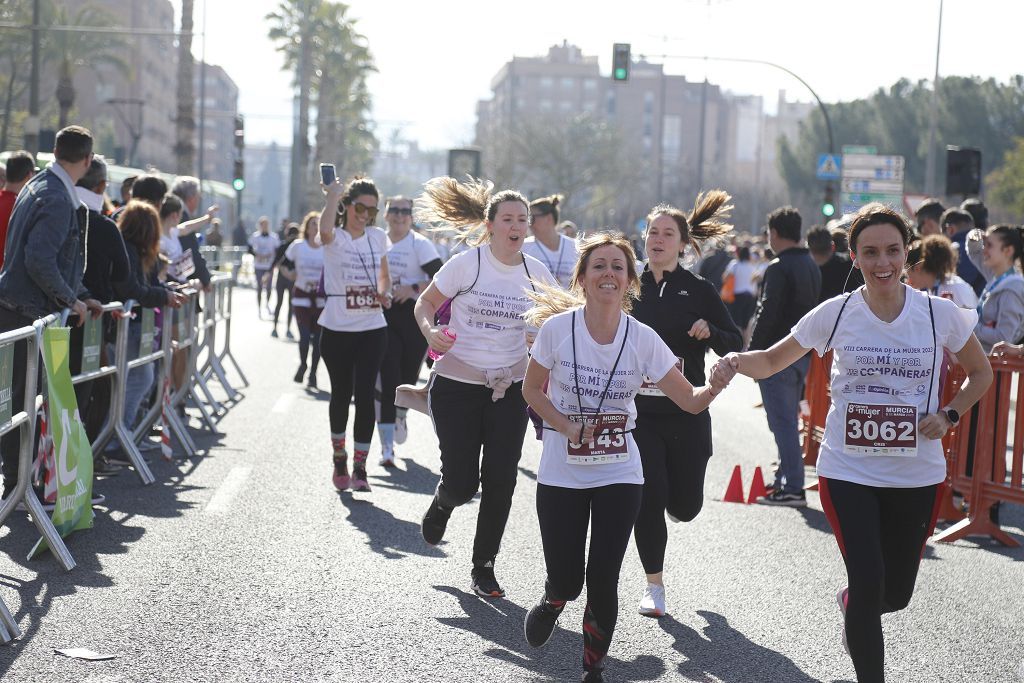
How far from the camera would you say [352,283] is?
30.8 ft

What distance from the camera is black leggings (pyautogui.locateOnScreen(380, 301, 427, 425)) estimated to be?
11062 mm

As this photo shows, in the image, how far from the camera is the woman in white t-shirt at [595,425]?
17.1 ft

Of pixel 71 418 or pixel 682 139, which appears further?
pixel 682 139

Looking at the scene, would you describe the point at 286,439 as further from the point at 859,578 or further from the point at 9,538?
the point at 859,578

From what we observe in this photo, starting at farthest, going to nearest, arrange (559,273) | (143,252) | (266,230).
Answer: (266,230) < (559,273) < (143,252)

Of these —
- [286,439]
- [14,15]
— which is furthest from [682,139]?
[286,439]

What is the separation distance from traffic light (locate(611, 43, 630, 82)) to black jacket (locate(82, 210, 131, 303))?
22547 mm

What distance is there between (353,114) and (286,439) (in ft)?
212

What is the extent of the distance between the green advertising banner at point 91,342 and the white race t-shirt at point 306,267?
7160 mm

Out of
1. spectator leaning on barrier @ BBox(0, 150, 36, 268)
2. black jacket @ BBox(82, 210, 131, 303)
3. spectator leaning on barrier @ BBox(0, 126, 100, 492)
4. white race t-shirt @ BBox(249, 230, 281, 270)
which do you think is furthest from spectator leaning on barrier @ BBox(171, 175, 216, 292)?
white race t-shirt @ BBox(249, 230, 281, 270)

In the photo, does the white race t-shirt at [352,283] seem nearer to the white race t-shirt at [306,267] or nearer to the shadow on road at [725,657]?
the shadow on road at [725,657]

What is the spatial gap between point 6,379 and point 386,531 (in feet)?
8.63

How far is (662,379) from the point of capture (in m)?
5.36

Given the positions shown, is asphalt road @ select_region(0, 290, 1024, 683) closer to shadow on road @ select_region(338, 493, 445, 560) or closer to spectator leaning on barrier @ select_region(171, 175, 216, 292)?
shadow on road @ select_region(338, 493, 445, 560)
